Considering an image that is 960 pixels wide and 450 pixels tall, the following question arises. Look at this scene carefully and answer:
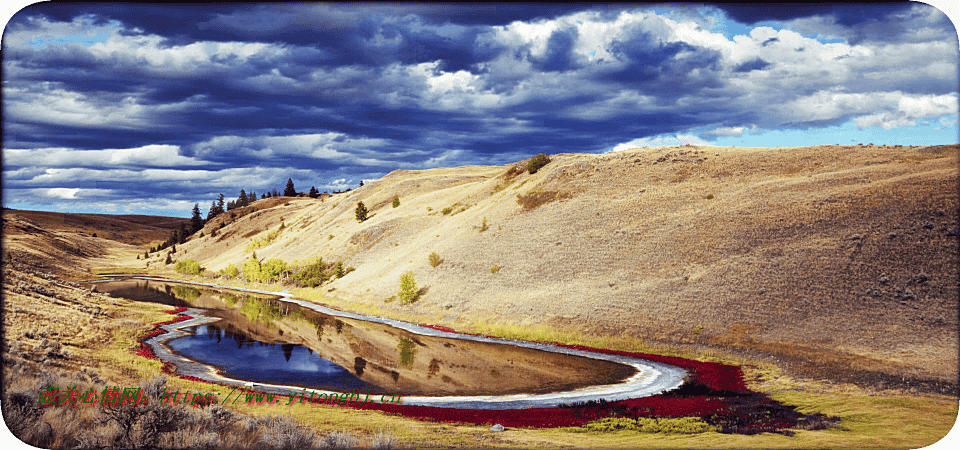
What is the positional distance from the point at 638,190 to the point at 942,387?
42.9 m

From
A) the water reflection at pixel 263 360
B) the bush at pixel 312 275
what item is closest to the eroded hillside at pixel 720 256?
the bush at pixel 312 275

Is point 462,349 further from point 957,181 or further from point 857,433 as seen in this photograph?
point 957,181

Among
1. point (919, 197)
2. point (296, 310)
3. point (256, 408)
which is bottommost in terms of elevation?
point (296, 310)

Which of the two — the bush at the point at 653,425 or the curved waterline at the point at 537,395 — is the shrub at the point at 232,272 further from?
the bush at the point at 653,425

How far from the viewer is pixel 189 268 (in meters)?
127

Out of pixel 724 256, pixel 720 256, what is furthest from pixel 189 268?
pixel 724 256

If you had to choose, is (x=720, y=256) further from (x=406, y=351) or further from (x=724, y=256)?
(x=406, y=351)

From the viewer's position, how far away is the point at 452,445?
1670 cm

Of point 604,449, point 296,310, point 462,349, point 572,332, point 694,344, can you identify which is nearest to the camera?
point 604,449

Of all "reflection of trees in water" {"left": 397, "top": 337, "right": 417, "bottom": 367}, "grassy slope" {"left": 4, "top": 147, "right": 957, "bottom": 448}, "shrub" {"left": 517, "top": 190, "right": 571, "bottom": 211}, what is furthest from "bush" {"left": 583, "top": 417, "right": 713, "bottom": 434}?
"shrub" {"left": 517, "top": 190, "right": 571, "bottom": 211}

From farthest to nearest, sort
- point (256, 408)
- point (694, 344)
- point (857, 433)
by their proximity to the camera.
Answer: point (694, 344) → point (256, 408) → point (857, 433)

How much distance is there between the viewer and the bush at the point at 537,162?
Result: 287 ft

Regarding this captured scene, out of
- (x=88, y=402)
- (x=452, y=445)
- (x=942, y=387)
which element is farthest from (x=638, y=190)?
(x=88, y=402)

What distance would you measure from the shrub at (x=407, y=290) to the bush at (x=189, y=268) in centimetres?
8833
